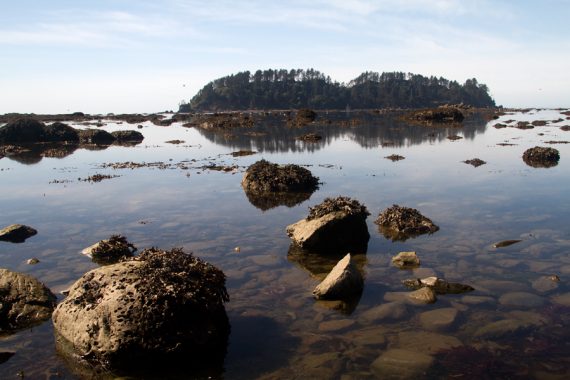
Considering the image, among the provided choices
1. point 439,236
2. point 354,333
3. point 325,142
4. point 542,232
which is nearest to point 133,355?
point 354,333

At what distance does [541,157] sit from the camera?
99.1 ft

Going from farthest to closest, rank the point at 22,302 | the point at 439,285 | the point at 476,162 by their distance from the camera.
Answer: the point at 476,162
the point at 439,285
the point at 22,302

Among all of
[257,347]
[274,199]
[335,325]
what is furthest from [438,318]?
[274,199]

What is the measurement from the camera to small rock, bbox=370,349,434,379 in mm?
7469

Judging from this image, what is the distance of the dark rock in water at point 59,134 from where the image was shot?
5619 centimetres

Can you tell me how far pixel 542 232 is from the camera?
574 inches

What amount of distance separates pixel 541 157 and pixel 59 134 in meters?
52.3

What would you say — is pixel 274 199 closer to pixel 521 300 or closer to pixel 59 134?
pixel 521 300

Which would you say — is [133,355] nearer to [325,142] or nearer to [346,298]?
[346,298]

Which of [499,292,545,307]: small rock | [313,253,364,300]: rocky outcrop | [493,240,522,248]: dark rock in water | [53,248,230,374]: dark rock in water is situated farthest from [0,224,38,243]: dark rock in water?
[493,240,522,248]: dark rock in water

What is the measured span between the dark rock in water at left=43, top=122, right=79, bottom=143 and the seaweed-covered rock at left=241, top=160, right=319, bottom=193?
41148mm

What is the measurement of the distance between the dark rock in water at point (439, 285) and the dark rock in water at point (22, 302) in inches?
324

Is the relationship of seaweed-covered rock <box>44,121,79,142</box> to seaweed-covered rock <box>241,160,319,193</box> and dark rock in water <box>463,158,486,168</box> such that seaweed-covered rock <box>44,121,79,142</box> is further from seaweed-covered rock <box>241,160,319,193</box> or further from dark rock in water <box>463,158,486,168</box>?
dark rock in water <box>463,158,486,168</box>

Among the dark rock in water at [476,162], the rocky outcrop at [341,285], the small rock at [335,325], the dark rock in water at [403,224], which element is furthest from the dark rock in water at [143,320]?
the dark rock in water at [476,162]
